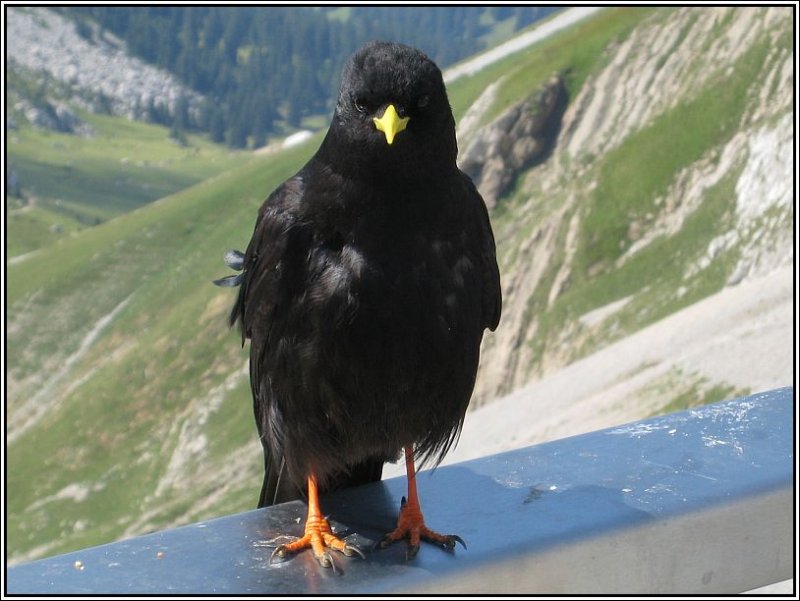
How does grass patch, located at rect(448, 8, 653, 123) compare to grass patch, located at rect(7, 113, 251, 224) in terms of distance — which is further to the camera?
grass patch, located at rect(7, 113, 251, 224)

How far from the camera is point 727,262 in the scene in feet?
112

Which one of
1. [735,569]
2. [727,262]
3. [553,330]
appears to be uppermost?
[735,569]

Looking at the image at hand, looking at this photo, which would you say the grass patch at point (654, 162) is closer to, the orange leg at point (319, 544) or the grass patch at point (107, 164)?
the orange leg at point (319, 544)

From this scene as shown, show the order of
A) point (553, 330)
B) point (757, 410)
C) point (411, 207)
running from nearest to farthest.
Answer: point (411, 207), point (757, 410), point (553, 330)

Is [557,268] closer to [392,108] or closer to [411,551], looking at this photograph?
[392,108]

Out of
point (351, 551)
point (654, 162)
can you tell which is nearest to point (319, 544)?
point (351, 551)

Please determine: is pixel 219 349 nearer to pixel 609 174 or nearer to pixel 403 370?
pixel 609 174

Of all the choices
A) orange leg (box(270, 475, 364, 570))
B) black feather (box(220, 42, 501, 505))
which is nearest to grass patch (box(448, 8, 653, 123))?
black feather (box(220, 42, 501, 505))

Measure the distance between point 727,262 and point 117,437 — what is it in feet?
92.8

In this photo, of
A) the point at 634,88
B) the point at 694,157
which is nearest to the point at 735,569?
the point at 694,157

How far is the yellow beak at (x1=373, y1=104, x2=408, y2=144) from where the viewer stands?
3.92m

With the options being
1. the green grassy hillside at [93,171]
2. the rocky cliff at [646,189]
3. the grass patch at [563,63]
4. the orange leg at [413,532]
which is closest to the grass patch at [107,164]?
the green grassy hillside at [93,171]

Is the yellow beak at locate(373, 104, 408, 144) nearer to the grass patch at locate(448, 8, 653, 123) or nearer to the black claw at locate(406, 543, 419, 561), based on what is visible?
the black claw at locate(406, 543, 419, 561)

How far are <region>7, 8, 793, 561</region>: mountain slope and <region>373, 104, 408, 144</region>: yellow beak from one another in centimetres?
2193
